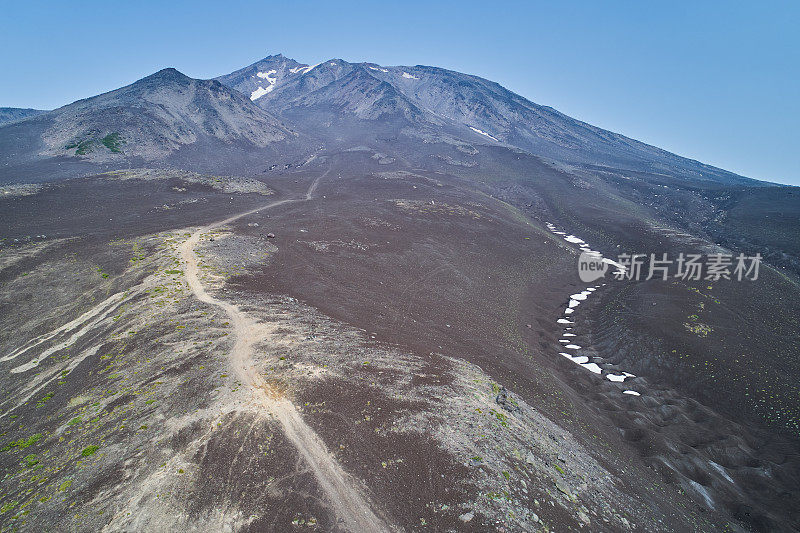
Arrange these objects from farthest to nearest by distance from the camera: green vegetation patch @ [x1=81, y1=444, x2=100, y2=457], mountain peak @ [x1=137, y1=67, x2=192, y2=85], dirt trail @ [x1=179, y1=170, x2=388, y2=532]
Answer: mountain peak @ [x1=137, y1=67, x2=192, y2=85], green vegetation patch @ [x1=81, y1=444, x2=100, y2=457], dirt trail @ [x1=179, y1=170, x2=388, y2=532]

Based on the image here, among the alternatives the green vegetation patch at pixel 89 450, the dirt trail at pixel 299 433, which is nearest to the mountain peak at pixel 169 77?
the dirt trail at pixel 299 433

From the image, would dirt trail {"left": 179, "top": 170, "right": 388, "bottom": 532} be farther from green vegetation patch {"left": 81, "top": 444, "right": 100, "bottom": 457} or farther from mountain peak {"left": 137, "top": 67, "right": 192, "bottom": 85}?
mountain peak {"left": 137, "top": 67, "right": 192, "bottom": 85}

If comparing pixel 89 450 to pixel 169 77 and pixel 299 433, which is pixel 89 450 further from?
pixel 169 77

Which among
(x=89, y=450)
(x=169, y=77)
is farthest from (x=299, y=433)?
(x=169, y=77)

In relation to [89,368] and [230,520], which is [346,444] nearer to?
[230,520]

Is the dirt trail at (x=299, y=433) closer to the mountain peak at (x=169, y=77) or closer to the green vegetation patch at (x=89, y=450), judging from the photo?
the green vegetation patch at (x=89, y=450)

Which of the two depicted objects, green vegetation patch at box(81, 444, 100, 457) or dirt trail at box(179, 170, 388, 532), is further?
green vegetation patch at box(81, 444, 100, 457)

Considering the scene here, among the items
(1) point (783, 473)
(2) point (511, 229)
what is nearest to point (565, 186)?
(2) point (511, 229)

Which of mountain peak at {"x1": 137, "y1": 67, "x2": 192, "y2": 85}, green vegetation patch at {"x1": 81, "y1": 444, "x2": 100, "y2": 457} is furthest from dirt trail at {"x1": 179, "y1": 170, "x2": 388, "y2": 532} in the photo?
mountain peak at {"x1": 137, "y1": 67, "x2": 192, "y2": 85}
